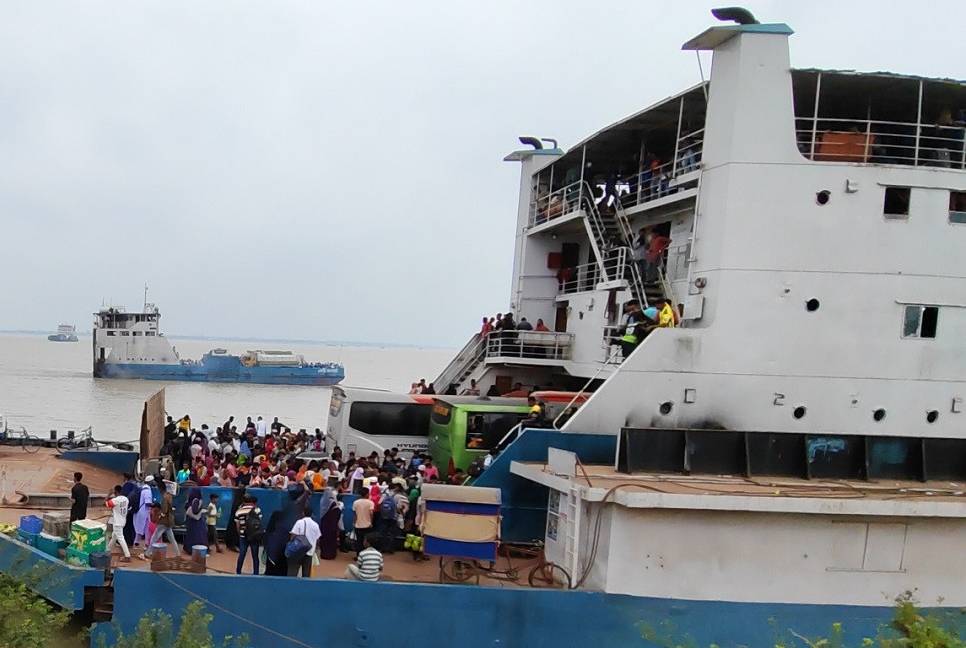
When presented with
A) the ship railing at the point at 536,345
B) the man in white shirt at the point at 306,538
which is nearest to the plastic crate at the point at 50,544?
the man in white shirt at the point at 306,538

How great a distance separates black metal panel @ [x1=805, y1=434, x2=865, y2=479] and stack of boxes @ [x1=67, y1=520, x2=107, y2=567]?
830cm

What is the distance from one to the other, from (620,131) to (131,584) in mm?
10461

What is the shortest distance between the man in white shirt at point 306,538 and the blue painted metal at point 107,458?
752 centimetres

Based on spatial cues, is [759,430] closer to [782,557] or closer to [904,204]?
[782,557]

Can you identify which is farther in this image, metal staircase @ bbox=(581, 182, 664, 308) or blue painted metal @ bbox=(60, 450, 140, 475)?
blue painted metal @ bbox=(60, 450, 140, 475)

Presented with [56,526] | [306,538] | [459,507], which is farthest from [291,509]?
[56,526]

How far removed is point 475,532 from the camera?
28.4 ft

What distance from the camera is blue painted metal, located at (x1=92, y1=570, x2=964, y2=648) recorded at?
26.1ft

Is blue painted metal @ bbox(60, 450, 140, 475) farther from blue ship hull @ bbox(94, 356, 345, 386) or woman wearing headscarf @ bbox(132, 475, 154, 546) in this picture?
blue ship hull @ bbox(94, 356, 345, 386)

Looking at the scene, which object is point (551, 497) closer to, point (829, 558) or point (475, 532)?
point (475, 532)

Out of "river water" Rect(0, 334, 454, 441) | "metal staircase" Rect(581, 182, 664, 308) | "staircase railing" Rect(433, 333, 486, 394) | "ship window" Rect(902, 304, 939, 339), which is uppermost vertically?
"metal staircase" Rect(581, 182, 664, 308)

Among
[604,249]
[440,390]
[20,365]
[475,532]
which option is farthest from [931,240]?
[20,365]

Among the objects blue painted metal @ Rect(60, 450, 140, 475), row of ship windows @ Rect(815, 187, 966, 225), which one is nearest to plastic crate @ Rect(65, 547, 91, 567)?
blue painted metal @ Rect(60, 450, 140, 475)

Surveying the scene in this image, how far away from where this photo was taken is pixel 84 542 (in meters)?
8.48
